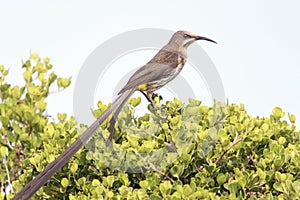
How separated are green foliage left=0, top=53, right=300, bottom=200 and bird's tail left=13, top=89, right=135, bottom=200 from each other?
114 mm

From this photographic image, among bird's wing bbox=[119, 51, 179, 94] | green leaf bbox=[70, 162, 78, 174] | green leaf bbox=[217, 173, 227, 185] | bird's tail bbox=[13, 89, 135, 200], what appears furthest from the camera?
bird's wing bbox=[119, 51, 179, 94]

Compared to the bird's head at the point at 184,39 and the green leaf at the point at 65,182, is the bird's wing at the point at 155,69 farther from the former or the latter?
the green leaf at the point at 65,182

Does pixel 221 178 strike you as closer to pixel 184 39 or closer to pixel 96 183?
pixel 96 183

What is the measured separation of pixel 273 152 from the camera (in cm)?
658

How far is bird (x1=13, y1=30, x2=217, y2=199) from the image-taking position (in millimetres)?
6270

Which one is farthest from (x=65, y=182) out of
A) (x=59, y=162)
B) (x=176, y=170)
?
(x=176, y=170)

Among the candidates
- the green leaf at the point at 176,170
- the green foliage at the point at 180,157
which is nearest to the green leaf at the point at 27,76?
the green foliage at the point at 180,157

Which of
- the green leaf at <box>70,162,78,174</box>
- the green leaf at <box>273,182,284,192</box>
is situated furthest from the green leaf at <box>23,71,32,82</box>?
the green leaf at <box>273,182,284,192</box>

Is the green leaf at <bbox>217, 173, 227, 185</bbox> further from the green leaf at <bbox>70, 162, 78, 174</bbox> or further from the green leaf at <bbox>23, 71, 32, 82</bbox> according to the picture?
the green leaf at <bbox>23, 71, 32, 82</bbox>

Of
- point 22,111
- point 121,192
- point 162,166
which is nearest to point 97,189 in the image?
point 121,192

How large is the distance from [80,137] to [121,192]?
0.73 meters

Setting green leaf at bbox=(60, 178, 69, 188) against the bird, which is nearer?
the bird

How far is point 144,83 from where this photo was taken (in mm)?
7496

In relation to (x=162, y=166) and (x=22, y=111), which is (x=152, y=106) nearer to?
(x=162, y=166)
